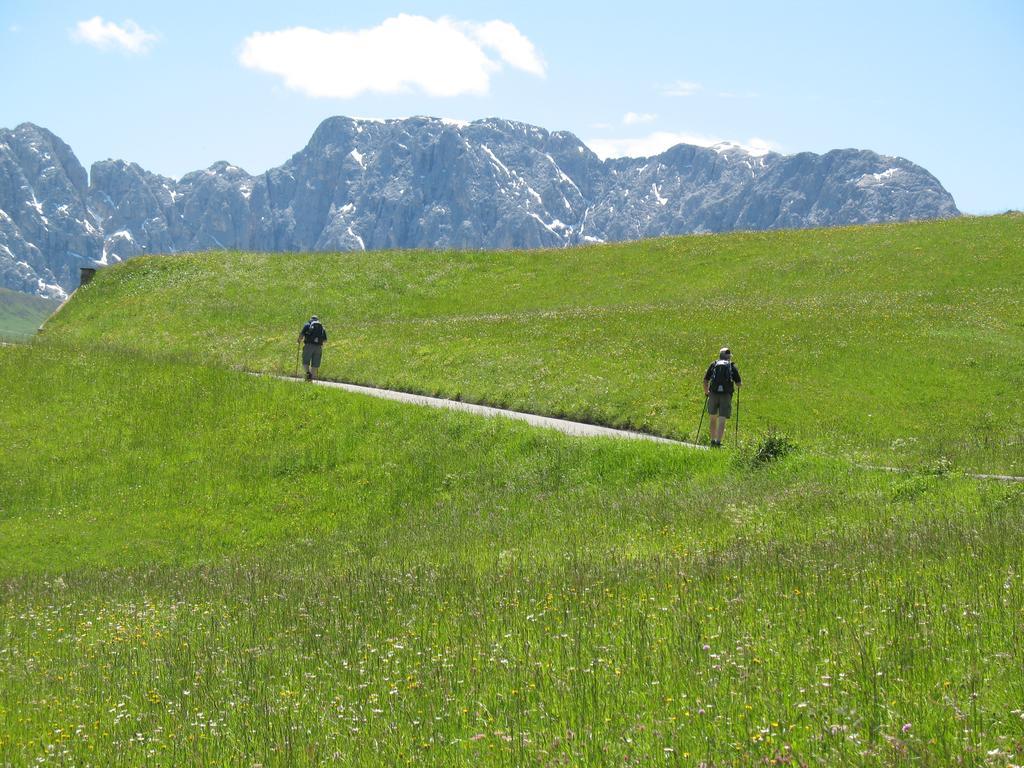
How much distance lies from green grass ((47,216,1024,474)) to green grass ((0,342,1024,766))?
25.3 feet

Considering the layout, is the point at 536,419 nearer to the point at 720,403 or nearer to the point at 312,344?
the point at 720,403

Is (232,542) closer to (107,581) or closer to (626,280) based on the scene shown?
(107,581)

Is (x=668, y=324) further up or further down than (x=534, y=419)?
further up

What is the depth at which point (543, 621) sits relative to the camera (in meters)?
10.1

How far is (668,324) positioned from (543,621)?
113 feet

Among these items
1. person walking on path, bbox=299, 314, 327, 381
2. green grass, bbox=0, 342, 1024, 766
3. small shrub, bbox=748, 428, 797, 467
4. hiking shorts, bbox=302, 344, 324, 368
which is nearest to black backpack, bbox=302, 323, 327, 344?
person walking on path, bbox=299, 314, 327, 381

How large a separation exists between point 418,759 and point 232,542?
755 inches

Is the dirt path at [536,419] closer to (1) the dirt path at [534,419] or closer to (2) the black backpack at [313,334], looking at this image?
(1) the dirt path at [534,419]

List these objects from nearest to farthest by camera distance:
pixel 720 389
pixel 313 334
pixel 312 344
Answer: pixel 720 389 < pixel 313 334 < pixel 312 344

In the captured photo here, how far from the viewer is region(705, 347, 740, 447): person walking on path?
26.3 meters

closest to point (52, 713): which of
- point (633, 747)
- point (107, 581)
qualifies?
point (633, 747)

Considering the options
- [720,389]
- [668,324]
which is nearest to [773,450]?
[720,389]

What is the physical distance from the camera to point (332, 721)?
764 centimetres

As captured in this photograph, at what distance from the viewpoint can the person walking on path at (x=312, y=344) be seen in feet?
127
